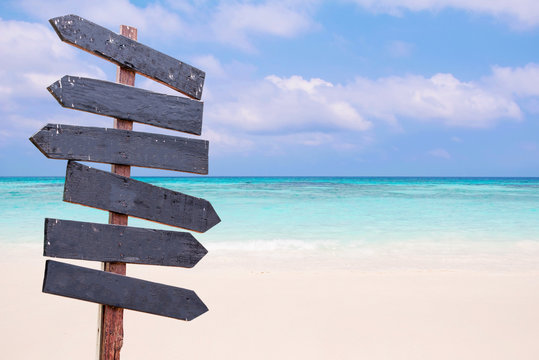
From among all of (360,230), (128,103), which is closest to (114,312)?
(128,103)

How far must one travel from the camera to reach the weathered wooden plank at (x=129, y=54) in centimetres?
220

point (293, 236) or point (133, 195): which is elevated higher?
point (133, 195)

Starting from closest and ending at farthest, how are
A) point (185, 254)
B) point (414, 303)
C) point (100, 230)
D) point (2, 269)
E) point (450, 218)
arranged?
point (100, 230) < point (185, 254) < point (414, 303) < point (2, 269) < point (450, 218)

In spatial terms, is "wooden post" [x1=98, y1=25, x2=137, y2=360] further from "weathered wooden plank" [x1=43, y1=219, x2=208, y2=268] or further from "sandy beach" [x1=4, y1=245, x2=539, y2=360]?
"sandy beach" [x1=4, y1=245, x2=539, y2=360]

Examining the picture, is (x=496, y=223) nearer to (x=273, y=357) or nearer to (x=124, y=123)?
(x=273, y=357)

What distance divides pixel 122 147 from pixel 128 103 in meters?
0.24

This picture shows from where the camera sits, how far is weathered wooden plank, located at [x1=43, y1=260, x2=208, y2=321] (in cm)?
224

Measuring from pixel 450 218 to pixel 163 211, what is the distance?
13.1 meters

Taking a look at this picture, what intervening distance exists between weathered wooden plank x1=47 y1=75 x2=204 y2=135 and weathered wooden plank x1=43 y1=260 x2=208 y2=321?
2.70 feet

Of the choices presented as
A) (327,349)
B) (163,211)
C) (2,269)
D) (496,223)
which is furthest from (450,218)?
(163,211)

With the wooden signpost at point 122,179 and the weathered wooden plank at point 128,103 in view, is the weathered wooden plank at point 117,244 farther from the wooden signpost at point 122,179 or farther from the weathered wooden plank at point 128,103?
the weathered wooden plank at point 128,103

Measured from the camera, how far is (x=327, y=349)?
373cm

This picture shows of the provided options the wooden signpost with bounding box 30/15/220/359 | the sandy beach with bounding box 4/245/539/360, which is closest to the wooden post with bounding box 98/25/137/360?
the wooden signpost with bounding box 30/15/220/359

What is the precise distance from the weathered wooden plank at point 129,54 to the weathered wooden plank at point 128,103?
0.12 metres
